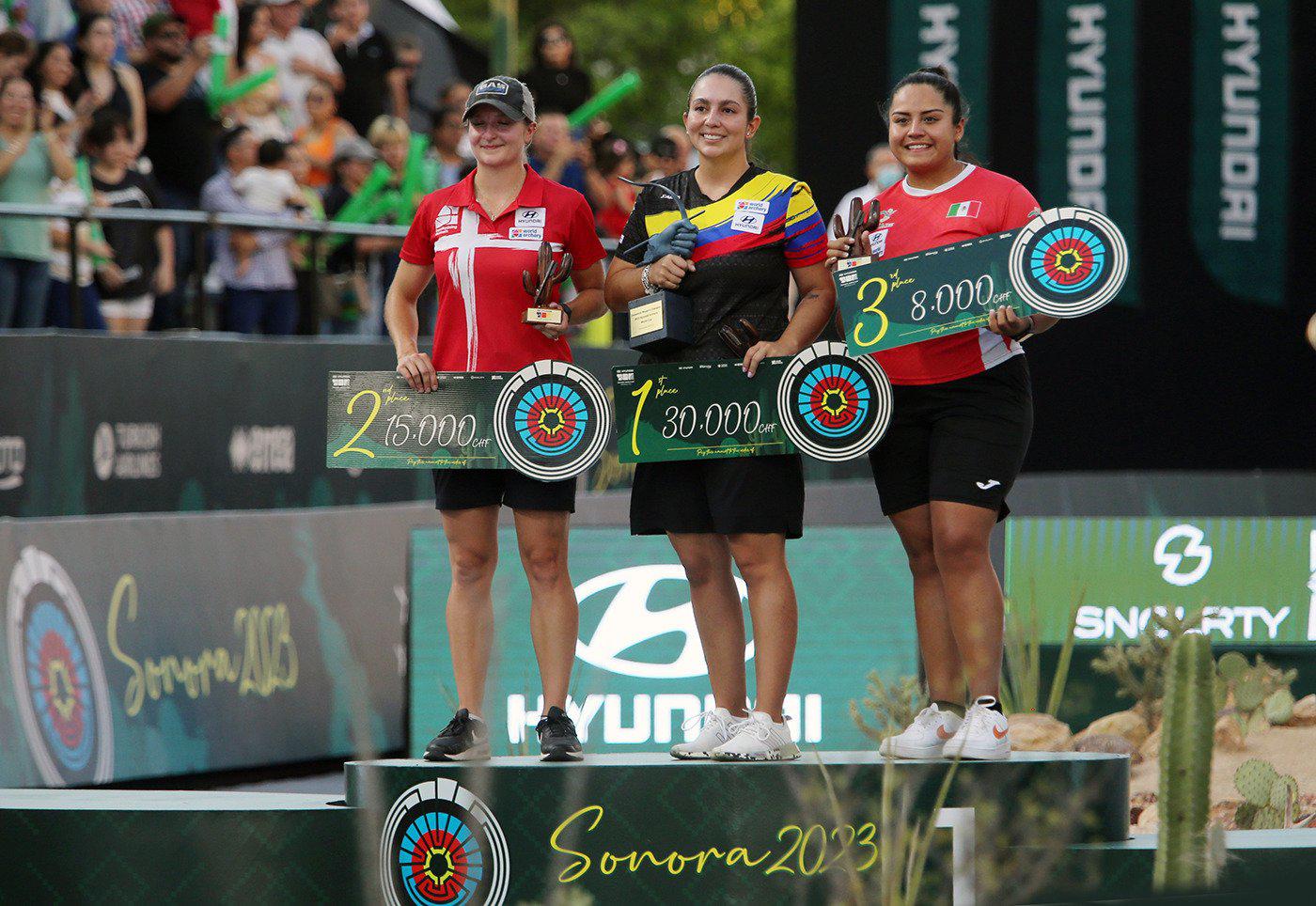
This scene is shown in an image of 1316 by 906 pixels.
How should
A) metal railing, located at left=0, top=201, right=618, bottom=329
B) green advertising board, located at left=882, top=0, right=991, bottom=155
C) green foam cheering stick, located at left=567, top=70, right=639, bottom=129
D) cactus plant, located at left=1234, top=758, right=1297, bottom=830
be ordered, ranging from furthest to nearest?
green foam cheering stick, located at left=567, top=70, right=639, bottom=129 < green advertising board, located at left=882, top=0, right=991, bottom=155 < metal railing, located at left=0, top=201, right=618, bottom=329 < cactus plant, located at left=1234, top=758, right=1297, bottom=830

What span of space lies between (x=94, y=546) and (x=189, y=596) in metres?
0.55

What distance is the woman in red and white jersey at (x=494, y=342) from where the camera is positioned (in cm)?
580

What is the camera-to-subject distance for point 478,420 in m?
5.77

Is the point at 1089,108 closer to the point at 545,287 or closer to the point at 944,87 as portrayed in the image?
the point at 944,87

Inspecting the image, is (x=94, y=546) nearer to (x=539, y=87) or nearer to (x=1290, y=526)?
(x=1290, y=526)

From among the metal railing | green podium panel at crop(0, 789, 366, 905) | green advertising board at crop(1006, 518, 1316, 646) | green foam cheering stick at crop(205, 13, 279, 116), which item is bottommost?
green podium panel at crop(0, 789, 366, 905)

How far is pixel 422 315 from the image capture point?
42.2ft

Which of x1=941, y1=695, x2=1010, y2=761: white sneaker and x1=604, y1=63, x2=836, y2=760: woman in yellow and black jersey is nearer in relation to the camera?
x1=941, y1=695, x2=1010, y2=761: white sneaker

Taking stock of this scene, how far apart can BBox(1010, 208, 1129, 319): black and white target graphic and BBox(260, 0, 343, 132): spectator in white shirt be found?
825cm

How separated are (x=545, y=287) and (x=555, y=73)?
9.14m

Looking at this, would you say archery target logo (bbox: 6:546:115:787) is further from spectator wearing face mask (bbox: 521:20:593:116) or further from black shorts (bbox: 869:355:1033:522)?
spectator wearing face mask (bbox: 521:20:593:116)

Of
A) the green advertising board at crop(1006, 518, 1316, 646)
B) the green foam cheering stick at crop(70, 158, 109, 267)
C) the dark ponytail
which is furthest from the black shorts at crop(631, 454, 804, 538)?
the green foam cheering stick at crop(70, 158, 109, 267)

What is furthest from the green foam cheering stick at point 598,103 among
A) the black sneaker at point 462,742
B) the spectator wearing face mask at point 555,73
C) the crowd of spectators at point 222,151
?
the black sneaker at point 462,742

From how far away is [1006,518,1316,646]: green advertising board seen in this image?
8750mm
